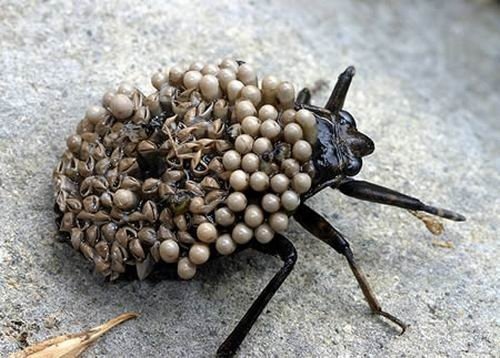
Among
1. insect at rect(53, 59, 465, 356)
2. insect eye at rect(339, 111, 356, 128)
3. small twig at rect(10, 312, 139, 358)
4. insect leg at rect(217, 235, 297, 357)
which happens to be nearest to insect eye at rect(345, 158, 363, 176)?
insect at rect(53, 59, 465, 356)

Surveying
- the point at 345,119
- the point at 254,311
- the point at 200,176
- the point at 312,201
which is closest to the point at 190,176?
the point at 200,176

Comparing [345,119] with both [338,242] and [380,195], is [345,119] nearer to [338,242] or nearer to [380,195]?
[380,195]

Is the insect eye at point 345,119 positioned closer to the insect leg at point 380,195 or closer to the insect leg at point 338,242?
the insect leg at point 380,195

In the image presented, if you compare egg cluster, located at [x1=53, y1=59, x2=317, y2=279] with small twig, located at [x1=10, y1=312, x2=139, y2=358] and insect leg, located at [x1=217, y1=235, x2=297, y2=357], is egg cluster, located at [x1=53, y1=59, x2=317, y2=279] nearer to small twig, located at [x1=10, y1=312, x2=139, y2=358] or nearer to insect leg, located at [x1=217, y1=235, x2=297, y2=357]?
insect leg, located at [x1=217, y1=235, x2=297, y2=357]

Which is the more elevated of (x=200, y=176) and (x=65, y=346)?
(x=200, y=176)

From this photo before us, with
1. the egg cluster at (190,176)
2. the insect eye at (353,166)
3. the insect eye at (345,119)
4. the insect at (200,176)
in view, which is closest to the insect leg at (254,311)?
the insect at (200,176)

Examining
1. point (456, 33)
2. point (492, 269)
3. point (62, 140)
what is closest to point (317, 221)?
point (492, 269)
